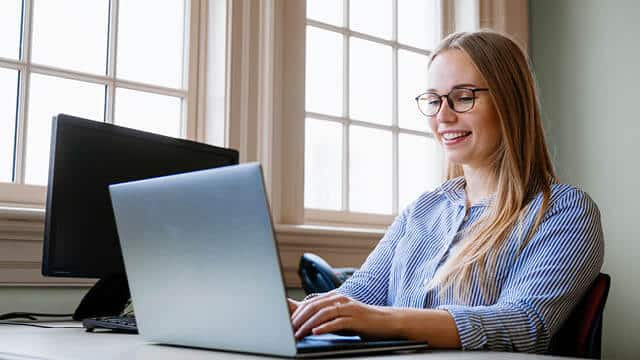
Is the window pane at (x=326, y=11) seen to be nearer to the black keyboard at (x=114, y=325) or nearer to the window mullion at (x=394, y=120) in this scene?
the window mullion at (x=394, y=120)

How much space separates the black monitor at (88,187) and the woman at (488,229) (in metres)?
0.51

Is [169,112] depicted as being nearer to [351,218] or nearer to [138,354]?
[351,218]

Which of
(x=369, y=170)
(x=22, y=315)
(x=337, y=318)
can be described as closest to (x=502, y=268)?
(x=337, y=318)

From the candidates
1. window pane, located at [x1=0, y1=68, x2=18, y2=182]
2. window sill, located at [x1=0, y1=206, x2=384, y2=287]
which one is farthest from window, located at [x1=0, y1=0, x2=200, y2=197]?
window sill, located at [x1=0, y1=206, x2=384, y2=287]

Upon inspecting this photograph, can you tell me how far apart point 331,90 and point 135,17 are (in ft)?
2.44

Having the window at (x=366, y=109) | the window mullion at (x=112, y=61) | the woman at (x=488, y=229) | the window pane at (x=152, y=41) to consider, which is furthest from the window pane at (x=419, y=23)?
the woman at (x=488, y=229)

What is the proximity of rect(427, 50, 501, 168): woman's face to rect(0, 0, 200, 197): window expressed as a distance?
1004 mm

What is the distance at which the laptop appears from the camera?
1.02m

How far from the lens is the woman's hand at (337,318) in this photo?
1.19m

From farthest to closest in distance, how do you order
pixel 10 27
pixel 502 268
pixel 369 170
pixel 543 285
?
pixel 369 170
pixel 10 27
pixel 502 268
pixel 543 285

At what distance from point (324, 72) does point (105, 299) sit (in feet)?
4.31

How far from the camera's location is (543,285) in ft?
4.76

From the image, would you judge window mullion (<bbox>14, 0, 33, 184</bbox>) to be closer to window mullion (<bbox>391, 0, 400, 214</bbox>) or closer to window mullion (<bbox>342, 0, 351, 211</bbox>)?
window mullion (<bbox>342, 0, 351, 211</bbox>)

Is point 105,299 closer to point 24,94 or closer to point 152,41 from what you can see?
point 24,94
